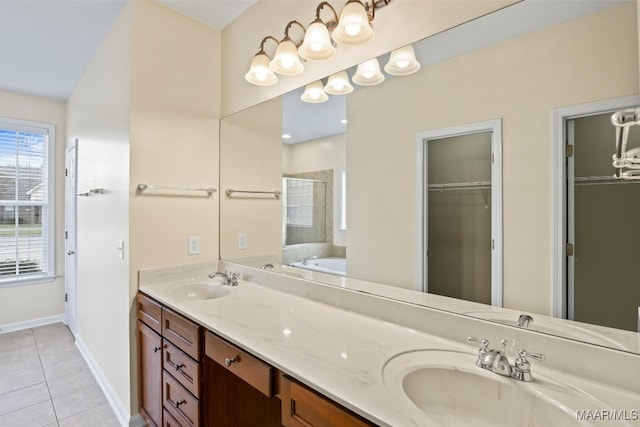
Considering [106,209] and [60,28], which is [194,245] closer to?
[106,209]

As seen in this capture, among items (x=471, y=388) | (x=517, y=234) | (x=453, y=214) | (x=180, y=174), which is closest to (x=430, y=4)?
(x=453, y=214)

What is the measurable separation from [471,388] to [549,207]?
60 cm

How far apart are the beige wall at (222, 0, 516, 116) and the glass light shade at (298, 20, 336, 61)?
8cm

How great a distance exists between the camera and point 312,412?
3.04 feet

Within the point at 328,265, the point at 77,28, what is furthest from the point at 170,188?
the point at 77,28

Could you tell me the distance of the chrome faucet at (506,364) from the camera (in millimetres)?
907

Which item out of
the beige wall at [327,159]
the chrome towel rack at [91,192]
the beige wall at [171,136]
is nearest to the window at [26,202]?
the chrome towel rack at [91,192]

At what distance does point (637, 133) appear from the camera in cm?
84

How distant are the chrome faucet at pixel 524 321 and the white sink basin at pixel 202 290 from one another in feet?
5.08

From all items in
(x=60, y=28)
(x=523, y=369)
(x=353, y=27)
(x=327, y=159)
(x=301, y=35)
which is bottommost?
(x=523, y=369)

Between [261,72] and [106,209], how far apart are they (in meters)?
1.51

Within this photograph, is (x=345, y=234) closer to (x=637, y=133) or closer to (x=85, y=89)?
(x=637, y=133)

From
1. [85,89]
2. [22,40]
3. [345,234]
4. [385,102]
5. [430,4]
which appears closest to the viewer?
[430,4]

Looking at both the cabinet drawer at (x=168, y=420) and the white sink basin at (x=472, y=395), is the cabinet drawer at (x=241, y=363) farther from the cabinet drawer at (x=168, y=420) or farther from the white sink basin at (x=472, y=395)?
the cabinet drawer at (x=168, y=420)
